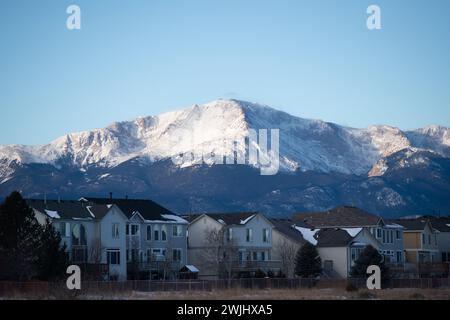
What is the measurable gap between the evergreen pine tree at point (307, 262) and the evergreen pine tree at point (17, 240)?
95.8 feet

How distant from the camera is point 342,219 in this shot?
129625 millimetres

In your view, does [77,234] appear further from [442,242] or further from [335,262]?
[442,242]

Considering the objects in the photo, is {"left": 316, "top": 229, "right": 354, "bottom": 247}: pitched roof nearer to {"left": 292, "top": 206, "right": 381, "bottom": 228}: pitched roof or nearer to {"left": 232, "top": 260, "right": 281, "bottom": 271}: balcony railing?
{"left": 292, "top": 206, "right": 381, "bottom": 228}: pitched roof

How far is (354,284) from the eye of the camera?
9431cm

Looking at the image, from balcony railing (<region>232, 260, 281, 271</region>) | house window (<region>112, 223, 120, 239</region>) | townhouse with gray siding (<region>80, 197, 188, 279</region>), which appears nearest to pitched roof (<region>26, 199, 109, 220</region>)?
house window (<region>112, 223, 120, 239</region>)

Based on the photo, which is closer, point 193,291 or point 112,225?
point 193,291

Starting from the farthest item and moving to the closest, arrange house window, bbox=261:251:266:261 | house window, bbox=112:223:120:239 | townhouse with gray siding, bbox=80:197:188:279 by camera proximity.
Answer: house window, bbox=261:251:266:261, townhouse with gray siding, bbox=80:197:188:279, house window, bbox=112:223:120:239

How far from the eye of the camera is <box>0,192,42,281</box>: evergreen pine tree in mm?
88312

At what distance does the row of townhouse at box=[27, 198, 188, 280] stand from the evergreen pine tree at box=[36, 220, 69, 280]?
33.7 ft

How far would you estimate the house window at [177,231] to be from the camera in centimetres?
11975

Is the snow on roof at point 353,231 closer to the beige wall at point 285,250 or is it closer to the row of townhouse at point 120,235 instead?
the beige wall at point 285,250
